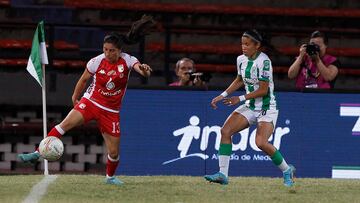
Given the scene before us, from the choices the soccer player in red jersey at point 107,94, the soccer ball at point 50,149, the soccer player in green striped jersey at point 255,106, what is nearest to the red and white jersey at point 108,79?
the soccer player in red jersey at point 107,94

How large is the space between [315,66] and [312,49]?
434mm

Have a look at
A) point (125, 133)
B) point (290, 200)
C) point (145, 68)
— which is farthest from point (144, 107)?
point (290, 200)

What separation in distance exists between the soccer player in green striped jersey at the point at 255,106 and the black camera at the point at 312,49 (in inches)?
93.8

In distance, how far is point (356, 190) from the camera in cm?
1319

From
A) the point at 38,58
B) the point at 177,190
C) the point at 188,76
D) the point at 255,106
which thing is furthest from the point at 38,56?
the point at 177,190

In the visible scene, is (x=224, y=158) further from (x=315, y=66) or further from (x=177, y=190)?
(x=315, y=66)

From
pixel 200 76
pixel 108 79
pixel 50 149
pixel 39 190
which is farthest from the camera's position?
pixel 200 76

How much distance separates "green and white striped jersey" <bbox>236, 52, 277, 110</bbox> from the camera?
13.4 metres

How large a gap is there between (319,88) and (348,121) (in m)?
0.61

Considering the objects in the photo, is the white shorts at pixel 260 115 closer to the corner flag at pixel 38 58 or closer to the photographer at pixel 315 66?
the photographer at pixel 315 66

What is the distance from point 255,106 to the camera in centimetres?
1360

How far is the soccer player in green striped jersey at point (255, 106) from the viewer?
13.4 metres

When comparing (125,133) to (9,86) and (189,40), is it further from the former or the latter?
(189,40)

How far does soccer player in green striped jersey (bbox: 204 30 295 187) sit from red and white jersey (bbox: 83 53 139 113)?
42.6 inches
